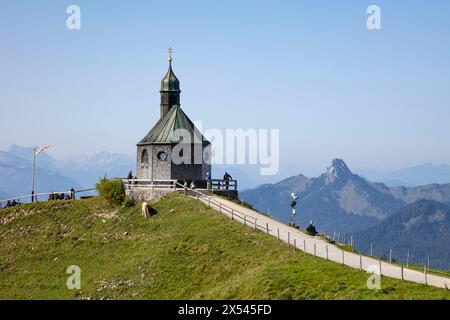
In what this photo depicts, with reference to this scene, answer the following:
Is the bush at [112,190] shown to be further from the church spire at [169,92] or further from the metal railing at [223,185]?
the church spire at [169,92]

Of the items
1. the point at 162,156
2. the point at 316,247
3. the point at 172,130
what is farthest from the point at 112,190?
the point at 316,247

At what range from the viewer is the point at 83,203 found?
8062cm

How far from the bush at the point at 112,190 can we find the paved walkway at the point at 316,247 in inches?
372

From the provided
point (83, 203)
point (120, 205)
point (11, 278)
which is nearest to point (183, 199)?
point (120, 205)

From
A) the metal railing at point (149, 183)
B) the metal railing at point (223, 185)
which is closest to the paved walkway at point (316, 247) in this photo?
the metal railing at point (223, 185)

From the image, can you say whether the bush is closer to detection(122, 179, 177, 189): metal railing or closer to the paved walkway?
detection(122, 179, 177, 189): metal railing

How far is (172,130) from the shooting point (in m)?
84.4

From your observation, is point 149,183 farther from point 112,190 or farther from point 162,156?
point 112,190

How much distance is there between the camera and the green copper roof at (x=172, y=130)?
83688 mm

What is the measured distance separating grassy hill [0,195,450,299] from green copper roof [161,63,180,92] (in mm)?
17386

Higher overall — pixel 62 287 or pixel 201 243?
pixel 201 243

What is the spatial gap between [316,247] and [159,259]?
484 inches
